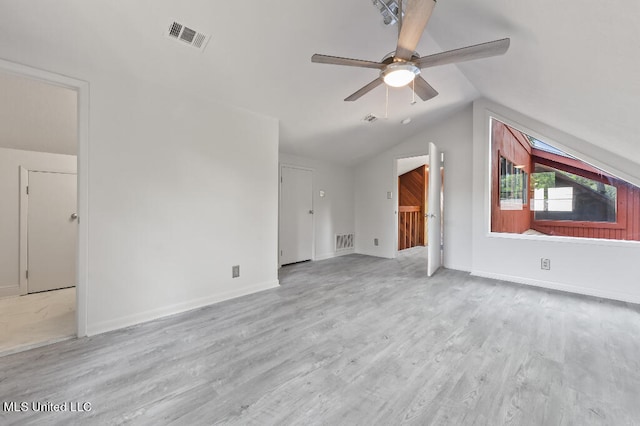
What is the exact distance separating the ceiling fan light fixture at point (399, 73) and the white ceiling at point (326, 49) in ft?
2.01

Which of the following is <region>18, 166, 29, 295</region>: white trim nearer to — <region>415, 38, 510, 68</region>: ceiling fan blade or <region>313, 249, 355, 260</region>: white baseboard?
<region>313, 249, 355, 260</region>: white baseboard

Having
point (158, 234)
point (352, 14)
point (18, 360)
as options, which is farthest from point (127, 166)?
point (352, 14)

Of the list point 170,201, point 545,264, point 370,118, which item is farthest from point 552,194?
point 170,201

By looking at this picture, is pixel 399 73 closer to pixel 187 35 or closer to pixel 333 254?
pixel 187 35

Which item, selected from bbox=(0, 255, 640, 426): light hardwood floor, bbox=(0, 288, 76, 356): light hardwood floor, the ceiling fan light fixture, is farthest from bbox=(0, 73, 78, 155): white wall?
the ceiling fan light fixture

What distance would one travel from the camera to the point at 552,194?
3787 millimetres

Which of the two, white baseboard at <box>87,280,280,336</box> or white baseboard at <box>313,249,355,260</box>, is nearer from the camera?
white baseboard at <box>87,280,280,336</box>

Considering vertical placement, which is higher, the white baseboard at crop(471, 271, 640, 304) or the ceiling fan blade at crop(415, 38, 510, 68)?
the ceiling fan blade at crop(415, 38, 510, 68)

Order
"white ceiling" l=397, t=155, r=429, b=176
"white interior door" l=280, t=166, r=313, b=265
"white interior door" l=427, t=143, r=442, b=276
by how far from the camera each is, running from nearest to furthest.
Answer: "white interior door" l=427, t=143, r=442, b=276
"white interior door" l=280, t=166, r=313, b=265
"white ceiling" l=397, t=155, r=429, b=176

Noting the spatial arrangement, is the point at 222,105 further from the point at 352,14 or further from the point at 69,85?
the point at 352,14

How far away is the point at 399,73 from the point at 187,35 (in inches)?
65.6

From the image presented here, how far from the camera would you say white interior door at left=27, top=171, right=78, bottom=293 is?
10.6ft

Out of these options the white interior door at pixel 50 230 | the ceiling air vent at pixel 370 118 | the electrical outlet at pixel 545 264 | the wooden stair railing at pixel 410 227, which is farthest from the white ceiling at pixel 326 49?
the wooden stair railing at pixel 410 227

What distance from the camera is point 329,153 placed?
507 centimetres
